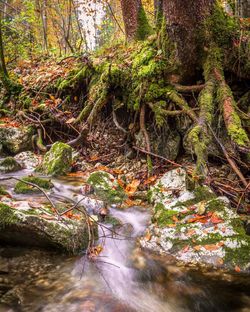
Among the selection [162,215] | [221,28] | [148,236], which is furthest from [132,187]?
[221,28]

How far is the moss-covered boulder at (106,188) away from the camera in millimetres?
4527

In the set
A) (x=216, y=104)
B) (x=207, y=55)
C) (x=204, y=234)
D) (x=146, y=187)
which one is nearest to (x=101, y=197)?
(x=146, y=187)

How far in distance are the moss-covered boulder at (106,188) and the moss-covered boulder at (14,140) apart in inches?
126

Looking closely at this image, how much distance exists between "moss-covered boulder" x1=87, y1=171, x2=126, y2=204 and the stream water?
1218 mm

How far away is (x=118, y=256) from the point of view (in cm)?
339

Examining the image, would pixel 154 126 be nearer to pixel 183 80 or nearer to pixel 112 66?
pixel 183 80

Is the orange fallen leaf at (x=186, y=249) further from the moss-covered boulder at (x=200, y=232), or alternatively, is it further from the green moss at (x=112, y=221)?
the green moss at (x=112, y=221)

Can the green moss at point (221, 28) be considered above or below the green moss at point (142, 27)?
below

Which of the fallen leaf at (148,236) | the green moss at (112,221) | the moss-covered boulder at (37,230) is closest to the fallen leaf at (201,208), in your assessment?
the fallen leaf at (148,236)

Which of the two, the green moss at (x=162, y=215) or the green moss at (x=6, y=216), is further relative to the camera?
the green moss at (x=162, y=215)

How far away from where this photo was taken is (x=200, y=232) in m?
3.17

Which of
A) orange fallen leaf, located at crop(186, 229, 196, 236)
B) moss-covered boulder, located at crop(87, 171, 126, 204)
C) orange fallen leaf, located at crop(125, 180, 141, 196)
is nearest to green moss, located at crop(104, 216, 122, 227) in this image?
moss-covered boulder, located at crop(87, 171, 126, 204)

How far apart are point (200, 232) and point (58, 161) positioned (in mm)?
3491

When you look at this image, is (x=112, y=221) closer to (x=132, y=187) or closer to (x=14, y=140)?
(x=132, y=187)
